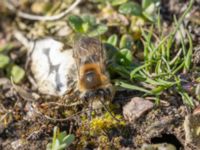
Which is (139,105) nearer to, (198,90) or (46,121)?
(198,90)

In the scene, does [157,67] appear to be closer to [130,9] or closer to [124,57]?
[124,57]

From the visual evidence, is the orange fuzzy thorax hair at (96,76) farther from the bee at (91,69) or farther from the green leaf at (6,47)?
the green leaf at (6,47)

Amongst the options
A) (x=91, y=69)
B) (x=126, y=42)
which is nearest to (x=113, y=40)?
(x=126, y=42)

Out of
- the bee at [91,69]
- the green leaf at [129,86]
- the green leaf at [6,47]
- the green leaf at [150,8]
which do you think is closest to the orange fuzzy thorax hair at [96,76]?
the bee at [91,69]

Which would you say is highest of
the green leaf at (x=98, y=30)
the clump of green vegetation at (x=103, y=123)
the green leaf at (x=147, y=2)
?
the green leaf at (x=147, y=2)

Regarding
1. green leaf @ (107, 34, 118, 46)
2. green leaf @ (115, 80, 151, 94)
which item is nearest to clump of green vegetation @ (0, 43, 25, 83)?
green leaf @ (107, 34, 118, 46)

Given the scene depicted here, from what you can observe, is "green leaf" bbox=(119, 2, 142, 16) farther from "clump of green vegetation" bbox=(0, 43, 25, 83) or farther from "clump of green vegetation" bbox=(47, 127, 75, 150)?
"clump of green vegetation" bbox=(47, 127, 75, 150)
